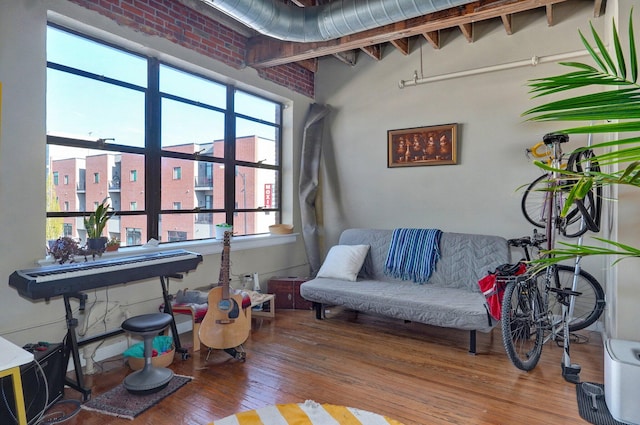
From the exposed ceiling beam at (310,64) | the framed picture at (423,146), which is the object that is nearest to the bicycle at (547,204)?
the framed picture at (423,146)

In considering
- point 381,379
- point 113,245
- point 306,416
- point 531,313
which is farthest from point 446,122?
point 113,245

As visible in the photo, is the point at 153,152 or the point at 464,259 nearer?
the point at 153,152

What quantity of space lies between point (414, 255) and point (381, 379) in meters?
1.56

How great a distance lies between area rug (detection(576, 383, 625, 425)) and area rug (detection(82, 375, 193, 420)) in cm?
250

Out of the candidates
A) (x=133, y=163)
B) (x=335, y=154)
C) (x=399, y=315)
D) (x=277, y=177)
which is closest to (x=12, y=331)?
(x=133, y=163)

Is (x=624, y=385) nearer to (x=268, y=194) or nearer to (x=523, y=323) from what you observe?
(x=523, y=323)

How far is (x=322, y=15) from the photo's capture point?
3217 mm

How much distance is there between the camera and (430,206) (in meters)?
4.37

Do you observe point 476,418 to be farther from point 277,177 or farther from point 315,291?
point 277,177

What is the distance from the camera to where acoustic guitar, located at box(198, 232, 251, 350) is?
2828mm

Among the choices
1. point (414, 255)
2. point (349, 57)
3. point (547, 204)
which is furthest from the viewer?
point (349, 57)

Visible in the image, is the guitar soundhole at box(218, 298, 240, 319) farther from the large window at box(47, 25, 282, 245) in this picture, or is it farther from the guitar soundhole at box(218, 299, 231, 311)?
the large window at box(47, 25, 282, 245)

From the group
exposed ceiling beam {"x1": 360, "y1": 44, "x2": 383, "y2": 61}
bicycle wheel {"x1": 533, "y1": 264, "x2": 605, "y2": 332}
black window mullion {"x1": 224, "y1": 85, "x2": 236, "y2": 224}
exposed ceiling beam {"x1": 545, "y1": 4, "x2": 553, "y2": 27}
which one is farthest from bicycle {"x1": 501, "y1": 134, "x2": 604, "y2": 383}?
black window mullion {"x1": 224, "y1": 85, "x2": 236, "y2": 224}

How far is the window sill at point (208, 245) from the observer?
9.90 feet
